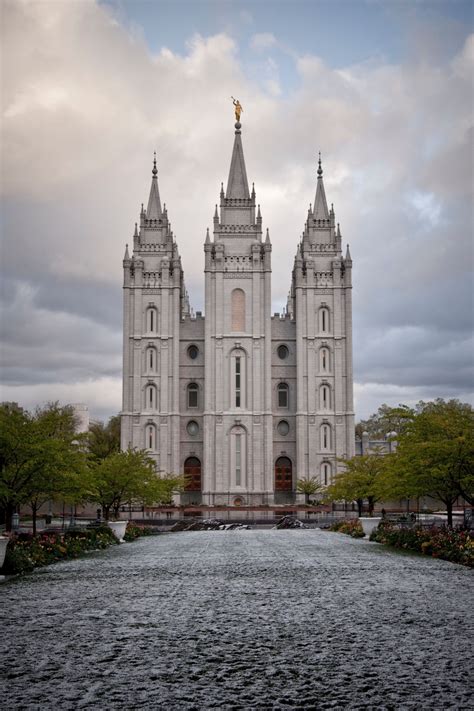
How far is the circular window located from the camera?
70.2m

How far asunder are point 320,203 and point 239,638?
6653 cm

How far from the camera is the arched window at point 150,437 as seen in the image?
68312 mm

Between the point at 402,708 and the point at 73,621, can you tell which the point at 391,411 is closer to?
the point at 73,621

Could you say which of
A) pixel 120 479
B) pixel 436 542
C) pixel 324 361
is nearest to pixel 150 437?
pixel 324 361

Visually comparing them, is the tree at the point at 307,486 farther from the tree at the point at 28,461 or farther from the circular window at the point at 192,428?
the tree at the point at 28,461

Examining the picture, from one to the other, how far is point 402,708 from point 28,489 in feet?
56.0

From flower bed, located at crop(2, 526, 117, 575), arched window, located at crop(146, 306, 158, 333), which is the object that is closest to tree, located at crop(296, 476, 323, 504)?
arched window, located at crop(146, 306, 158, 333)

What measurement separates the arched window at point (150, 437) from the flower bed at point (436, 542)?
4238 cm

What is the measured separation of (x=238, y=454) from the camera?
68.4 metres

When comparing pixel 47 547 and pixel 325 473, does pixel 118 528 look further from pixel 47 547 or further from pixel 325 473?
pixel 325 473

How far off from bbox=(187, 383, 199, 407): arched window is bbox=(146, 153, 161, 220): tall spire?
611 inches

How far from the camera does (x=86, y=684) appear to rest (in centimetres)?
760

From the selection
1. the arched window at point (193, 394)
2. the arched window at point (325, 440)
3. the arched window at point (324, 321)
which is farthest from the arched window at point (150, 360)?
the arched window at point (325, 440)

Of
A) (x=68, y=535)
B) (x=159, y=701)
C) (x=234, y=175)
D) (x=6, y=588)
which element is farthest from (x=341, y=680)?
(x=234, y=175)
